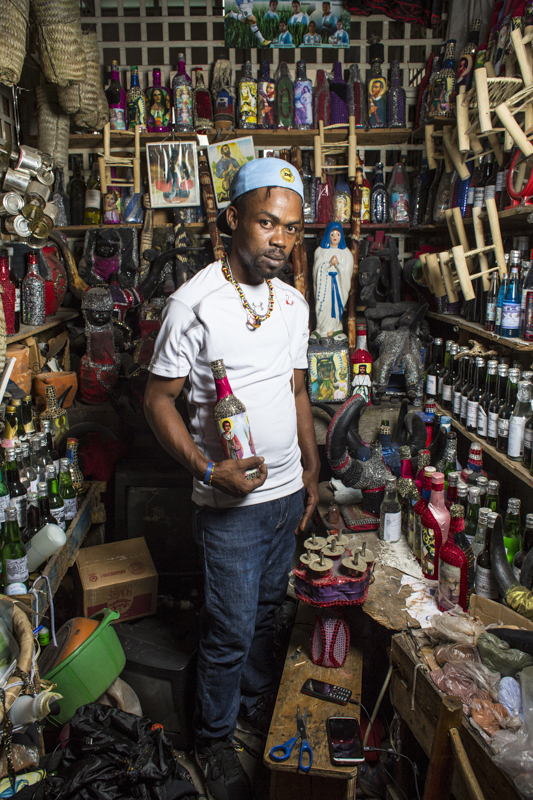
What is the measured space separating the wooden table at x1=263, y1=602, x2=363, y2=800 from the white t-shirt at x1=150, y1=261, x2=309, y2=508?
0.71m

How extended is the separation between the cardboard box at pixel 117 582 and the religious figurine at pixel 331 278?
1920mm

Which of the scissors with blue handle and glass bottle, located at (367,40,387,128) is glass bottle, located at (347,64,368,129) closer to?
glass bottle, located at (367,40,387,128)

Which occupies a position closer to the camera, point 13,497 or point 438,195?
point 13,497

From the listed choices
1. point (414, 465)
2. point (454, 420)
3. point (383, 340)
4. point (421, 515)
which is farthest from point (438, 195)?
point (421, 515)

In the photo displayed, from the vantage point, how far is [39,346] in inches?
135

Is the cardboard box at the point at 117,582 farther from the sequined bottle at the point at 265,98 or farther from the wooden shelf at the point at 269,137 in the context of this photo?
the sequined bottle at the point at 265,98

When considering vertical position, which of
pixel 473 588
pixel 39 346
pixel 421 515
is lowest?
pixel 473 588

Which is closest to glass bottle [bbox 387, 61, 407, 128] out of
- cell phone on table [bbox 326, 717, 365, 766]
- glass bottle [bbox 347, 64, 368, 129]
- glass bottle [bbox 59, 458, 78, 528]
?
glass bottle [bbox 347, 64, 368, 129]

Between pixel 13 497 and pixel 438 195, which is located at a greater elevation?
pixel 438 195

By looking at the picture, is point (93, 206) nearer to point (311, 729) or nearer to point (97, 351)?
point (97, 351)

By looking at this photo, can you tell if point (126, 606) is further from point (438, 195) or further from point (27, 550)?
point (438, 195)

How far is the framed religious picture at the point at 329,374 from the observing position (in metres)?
3.52

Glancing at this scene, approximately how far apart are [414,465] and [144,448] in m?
1.70

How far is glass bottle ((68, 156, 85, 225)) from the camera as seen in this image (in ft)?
14.7
